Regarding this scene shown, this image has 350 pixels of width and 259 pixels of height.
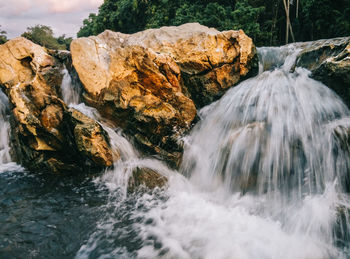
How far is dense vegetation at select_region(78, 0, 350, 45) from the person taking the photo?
37.9ft

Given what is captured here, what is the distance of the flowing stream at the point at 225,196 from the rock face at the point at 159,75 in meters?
0.52

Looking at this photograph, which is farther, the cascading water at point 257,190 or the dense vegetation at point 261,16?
the dense vegetation at point 261,16

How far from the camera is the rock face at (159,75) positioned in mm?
5805

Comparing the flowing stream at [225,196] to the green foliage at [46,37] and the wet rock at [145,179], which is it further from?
the green foliage at [46,37]

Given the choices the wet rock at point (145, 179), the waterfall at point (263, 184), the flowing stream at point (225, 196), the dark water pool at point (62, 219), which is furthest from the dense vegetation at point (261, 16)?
the dark water pool at point (62, 219)

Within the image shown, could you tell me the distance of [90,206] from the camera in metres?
4.42

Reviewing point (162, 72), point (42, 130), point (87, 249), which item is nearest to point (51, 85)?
point (42, 130)

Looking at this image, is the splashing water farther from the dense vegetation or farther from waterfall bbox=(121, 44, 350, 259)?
the dense vegetation

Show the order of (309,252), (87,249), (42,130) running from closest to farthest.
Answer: (309,252) → (87,249) → (42,130)

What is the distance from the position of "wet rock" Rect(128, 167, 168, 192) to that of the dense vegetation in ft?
38.2

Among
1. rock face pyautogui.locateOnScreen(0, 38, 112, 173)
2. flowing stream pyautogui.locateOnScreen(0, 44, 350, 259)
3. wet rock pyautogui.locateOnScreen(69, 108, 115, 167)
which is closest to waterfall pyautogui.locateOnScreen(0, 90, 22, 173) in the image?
flowing stream pyautogui.locateOnScreen(0, 44, 350, 259)

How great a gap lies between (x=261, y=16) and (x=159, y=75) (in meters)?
13.3

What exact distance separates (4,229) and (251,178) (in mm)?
4801

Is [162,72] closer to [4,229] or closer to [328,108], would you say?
[328,108]
